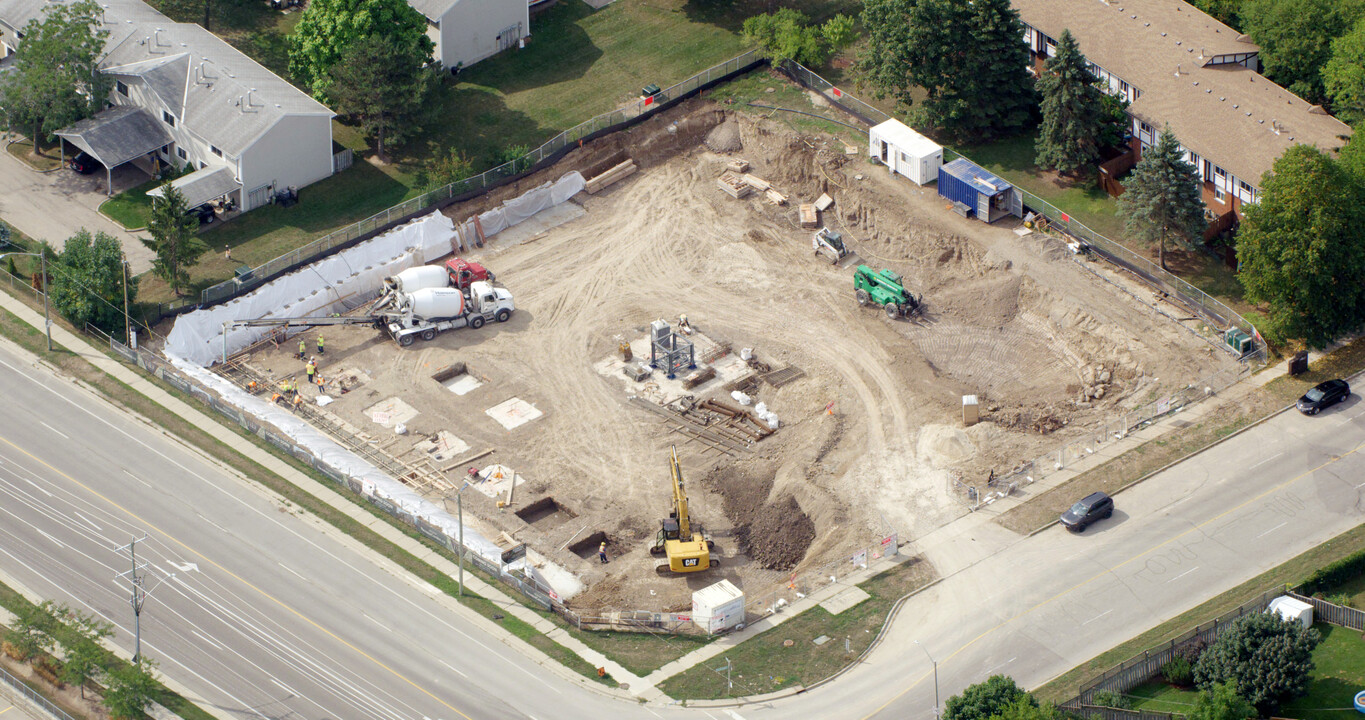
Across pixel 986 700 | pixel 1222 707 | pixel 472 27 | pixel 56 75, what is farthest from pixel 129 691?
pixel 472 27

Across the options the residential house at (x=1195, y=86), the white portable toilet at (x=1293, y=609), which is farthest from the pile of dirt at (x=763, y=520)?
the residential house at (x=1195, y=86)

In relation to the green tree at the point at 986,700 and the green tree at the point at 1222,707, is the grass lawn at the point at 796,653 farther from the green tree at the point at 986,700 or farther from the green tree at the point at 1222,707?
the green tree at the point at 1222,707

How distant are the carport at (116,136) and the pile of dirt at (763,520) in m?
44.8

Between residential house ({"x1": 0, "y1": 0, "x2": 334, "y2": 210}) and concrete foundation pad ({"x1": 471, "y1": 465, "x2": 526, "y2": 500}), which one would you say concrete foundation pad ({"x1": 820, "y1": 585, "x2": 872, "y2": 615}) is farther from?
residential house ({"x1": 0, "y1": 0, "x2": 334, "y2": 210})

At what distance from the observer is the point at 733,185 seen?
115m

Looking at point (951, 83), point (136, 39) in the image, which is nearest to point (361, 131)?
point (136, 39)

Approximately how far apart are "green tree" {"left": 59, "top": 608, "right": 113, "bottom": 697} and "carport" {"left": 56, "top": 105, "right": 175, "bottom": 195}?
40065 millimetres

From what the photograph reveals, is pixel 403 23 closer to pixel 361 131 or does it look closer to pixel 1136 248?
pixel 361 131

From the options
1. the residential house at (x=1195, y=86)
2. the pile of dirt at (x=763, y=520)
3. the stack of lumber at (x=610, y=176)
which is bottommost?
the pile of dirt at (x=763, y=520)

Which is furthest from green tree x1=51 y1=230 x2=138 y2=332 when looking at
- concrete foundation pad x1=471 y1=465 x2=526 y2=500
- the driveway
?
concrete foundation pad x1=471 y1=465 x2=526 y2=500

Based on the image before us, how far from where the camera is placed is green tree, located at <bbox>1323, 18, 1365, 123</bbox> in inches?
4186

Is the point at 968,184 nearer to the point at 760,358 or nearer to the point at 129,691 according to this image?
the point at 760,358

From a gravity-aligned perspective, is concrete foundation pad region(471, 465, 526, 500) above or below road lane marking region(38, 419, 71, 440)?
above

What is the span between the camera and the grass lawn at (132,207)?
358ft
